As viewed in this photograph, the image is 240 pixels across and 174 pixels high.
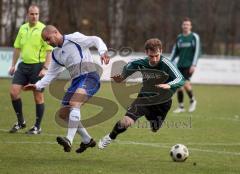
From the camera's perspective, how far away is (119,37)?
34.8 meters

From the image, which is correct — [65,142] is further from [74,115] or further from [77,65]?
[77,65]

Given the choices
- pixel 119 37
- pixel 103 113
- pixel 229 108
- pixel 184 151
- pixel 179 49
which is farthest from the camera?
pixel 119 37

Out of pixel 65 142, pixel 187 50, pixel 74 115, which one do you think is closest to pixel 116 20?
pixel 187 50

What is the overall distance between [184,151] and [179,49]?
7941 millimetres

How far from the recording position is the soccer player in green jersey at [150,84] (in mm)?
9062

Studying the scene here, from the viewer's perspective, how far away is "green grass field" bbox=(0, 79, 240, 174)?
27.8 feet

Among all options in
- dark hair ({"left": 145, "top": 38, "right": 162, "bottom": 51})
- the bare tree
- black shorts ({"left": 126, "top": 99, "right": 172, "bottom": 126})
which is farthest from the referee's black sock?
the bare tree

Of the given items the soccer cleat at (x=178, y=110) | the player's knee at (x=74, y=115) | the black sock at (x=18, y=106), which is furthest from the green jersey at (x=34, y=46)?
the soccer cleat at (x=178, y=110)

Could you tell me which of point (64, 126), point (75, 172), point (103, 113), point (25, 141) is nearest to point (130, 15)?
point (103, 113)

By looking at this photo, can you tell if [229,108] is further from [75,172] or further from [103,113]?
[75,172]

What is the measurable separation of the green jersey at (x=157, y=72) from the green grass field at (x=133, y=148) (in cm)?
103

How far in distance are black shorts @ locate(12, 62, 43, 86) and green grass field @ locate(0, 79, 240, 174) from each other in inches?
34.9

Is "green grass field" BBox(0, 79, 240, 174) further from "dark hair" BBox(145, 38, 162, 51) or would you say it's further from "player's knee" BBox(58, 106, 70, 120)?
"dark hair" BBox(145, 38, 162, 51)

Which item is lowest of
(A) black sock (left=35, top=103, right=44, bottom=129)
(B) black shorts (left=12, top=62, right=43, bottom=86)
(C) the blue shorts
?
(A) black sock (left=35, top=103, right=44, bottom=129)
